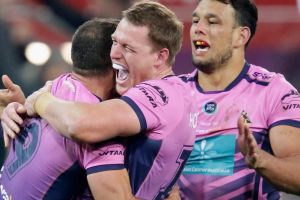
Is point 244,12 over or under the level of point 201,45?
over

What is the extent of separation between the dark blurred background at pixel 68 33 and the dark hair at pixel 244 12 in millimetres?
2276

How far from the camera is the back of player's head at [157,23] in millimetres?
3539

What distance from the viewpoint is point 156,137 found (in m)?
3.35

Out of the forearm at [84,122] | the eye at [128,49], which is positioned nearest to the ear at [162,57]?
the eye at [128,49]

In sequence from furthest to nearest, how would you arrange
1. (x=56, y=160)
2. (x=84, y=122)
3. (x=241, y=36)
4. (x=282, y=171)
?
(x=241, y=36) < (x=282, y=171) < (x=56, y=160) < (x=84, y=122)

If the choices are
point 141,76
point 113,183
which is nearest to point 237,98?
point 141,76

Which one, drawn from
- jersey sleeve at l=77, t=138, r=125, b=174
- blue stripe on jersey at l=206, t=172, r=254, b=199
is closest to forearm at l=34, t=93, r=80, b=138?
jersey sleeve at l=77, t=138, r=125, b=174

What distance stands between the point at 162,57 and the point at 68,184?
71cm

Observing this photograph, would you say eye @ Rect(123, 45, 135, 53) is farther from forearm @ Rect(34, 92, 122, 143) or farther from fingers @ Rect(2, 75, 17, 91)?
fingers @ Rect(2, 75, 17, 91)

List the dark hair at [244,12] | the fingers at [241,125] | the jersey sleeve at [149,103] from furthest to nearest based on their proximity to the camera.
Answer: the dark hair at [244,12] → the fingers at [241,125] → the jersey sleeve at [149,103]

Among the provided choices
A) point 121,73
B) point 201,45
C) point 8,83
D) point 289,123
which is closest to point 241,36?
point 201,45

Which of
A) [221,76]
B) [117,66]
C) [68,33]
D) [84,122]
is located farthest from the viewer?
[68,33]

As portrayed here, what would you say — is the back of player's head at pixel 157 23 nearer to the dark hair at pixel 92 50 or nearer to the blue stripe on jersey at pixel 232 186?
the dark hair at pixel 92 50

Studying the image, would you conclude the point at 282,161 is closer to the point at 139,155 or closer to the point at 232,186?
the point at 232,186
